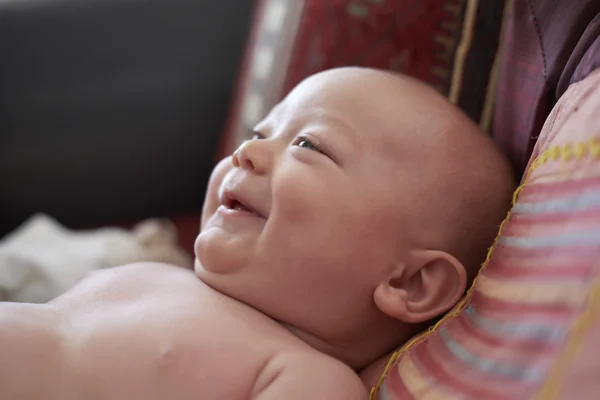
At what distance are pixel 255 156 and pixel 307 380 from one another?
0.26 m

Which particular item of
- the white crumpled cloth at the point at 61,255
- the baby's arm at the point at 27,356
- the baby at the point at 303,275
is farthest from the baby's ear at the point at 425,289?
Answer: the white crumpled cloth at the point at 61,255

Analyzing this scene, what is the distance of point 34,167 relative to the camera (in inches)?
56.6

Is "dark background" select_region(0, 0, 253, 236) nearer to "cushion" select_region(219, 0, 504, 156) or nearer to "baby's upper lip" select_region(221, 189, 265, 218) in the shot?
"cushion" select_region(219, 0, 504, 156)

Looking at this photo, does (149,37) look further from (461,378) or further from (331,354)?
(461,378)

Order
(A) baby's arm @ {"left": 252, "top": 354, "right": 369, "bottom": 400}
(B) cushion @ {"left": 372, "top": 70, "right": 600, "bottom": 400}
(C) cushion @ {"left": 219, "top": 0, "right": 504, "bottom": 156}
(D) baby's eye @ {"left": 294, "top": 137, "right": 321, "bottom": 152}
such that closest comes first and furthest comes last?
(B) cushion @ {"left": 372, "top": 70, "right": 600, "bottom": 400}, (A) baby's arm @ {"left": 252, "top": 354, "right": 369, "bottom": 400}, (D) baby's eye @ {"left": 294, "top": 137, "right": 321, "bottom": 152}, (C) cushion @ {"left": 219, "top": 0, "right": 504, "bottom": 156}

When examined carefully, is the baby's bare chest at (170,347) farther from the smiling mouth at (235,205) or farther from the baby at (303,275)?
the smiling mouth at (235,205)

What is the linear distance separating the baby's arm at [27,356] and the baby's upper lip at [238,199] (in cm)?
24

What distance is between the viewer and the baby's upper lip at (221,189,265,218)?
0.79m

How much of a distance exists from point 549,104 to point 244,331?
0.42 meters

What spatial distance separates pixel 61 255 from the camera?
1157mm

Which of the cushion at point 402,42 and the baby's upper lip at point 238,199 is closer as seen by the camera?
the baby's upper lip at point 238,199

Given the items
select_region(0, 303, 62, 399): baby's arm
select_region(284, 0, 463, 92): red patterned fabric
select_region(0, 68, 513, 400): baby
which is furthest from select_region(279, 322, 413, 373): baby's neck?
select_region(284, 0, 463, 92): red patterned fabric

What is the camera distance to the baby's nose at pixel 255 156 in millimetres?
798

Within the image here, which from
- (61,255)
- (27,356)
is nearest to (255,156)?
(27,356)
